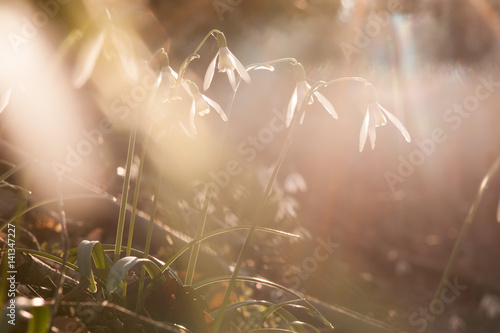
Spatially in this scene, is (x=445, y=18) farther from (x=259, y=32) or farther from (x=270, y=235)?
(x=270, y=235)

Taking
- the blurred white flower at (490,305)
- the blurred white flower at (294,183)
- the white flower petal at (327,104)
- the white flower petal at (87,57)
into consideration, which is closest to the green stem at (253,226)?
the white flower petal at (327,104)

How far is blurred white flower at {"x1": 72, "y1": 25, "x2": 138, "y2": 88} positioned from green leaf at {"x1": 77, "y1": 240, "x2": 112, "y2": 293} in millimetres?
352

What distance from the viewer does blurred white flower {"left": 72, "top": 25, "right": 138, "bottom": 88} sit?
0.86 m

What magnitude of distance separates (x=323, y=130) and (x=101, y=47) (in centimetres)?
471

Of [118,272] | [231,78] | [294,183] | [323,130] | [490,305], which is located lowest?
[490,305]

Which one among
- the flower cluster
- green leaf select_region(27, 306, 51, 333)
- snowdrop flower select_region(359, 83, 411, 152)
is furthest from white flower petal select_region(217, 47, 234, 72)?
green leaf select_region(27, 306, 51, 333)

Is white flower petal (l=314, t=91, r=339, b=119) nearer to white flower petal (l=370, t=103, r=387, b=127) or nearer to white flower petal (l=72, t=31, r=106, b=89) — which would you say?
white flower petal (l=370, t=103, r=387, b=127)

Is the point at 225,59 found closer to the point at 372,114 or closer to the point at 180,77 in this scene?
the point at 180,77

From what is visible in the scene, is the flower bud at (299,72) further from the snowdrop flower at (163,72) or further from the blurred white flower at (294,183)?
the blurred white flower at (294,183)

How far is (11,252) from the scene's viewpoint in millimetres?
1108

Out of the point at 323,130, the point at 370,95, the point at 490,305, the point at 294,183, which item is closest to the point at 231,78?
the point at 370,95

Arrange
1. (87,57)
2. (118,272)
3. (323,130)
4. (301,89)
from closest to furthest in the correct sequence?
1. (87,57)
2. (118,272)
3. (301,89)
4. (323,130)

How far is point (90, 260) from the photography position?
0.97m

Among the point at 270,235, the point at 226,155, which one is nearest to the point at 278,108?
the point at 226,155
